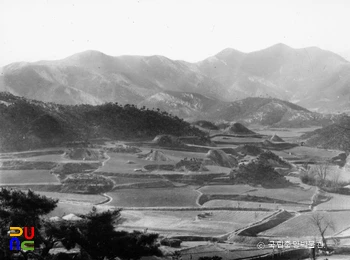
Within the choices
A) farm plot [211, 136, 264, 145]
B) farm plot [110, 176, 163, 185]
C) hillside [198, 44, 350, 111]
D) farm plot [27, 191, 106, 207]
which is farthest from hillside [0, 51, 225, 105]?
farm plot [27, 191, 106, 207]

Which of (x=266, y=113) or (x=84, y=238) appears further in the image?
(x=266, y=113)

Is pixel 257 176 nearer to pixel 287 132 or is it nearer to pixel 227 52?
pixel 287 132

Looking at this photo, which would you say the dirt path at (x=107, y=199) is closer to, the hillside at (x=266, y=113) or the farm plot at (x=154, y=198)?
the farm plot at (x=154, y=198)

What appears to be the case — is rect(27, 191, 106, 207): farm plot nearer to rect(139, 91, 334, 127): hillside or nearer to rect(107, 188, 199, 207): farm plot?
rect(107, 188, 199, 207): farm plot

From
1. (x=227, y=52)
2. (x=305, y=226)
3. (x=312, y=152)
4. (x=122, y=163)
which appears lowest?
(x=305, y=226)

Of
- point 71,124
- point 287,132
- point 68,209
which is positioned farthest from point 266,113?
point 68,209

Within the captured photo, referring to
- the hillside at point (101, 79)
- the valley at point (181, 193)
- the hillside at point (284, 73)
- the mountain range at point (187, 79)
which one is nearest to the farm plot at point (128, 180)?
the valley at point (181, 193)
